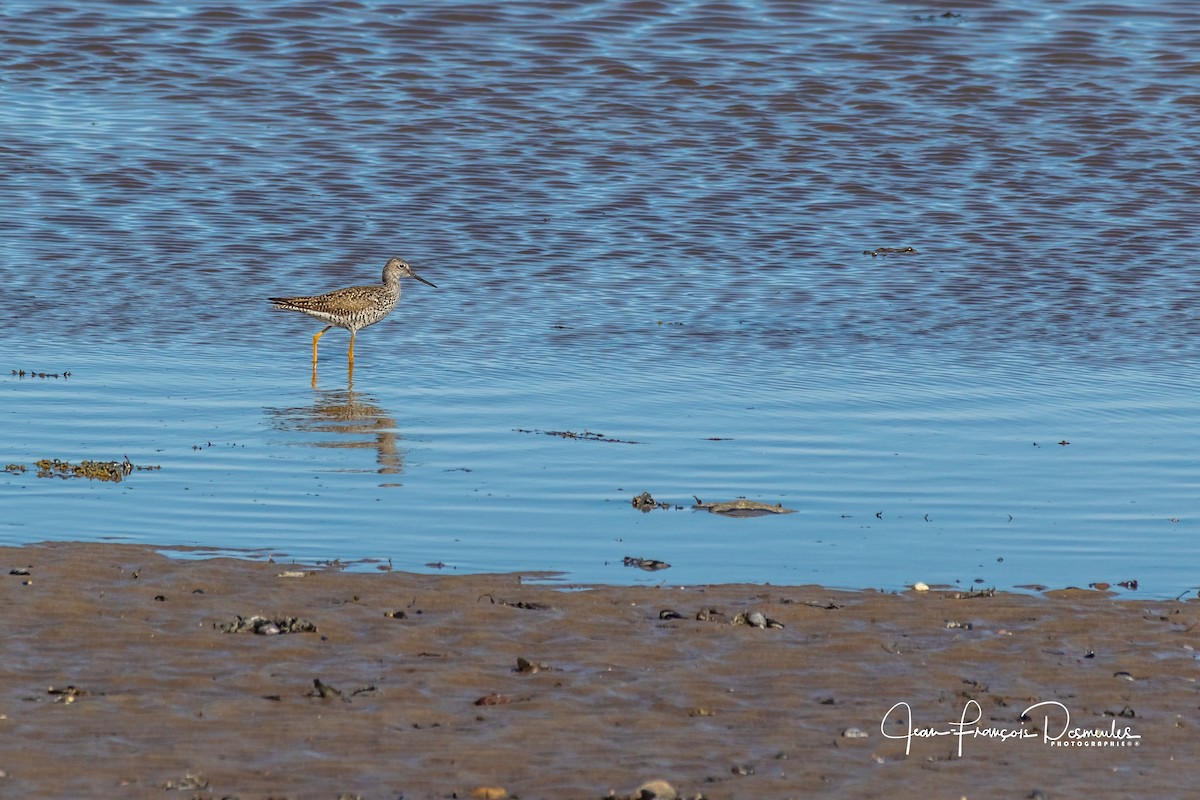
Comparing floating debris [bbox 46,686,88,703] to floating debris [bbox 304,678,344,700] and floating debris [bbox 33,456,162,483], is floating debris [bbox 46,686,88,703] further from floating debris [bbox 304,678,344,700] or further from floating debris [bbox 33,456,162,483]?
floating debris [bbox 33,456,162,483]

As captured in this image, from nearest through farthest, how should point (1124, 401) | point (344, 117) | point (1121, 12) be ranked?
point (1124, 401)
point (344, 117)
point (1121, 12)

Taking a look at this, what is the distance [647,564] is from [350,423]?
443 cm

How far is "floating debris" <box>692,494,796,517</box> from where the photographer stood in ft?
34.1

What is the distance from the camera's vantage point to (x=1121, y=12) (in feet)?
104

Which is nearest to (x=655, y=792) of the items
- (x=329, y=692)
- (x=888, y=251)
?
(x=329, y=692)

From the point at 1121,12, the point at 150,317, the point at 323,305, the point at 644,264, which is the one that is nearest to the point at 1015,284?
the point at 644,264

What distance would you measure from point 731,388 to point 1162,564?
Result: 533 centimetres

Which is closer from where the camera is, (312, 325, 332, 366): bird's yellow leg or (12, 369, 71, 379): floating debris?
(12, 369, 71, 379): floating debris

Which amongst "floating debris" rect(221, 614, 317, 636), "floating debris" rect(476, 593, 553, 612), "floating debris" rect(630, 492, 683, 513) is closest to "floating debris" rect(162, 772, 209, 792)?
"floating debris" rect(221, 614, 317, 636)

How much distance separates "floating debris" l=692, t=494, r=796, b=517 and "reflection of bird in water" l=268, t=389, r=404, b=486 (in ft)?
7.17

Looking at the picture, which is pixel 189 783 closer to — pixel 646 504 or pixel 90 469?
pixel 646 504

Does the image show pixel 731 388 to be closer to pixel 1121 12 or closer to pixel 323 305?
pixel 323 305

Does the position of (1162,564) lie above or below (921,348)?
above

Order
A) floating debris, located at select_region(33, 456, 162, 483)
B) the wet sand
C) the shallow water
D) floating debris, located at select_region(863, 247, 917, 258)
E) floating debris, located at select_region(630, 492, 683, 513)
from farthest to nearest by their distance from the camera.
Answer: floating debris, located at select_region(863, 247, 917, 258) → floating debris, located at select_region(33, 456, 162, 483) → floating debris, located at select_region(630, 492, 683, 513) → the shallow water → the wet sand
